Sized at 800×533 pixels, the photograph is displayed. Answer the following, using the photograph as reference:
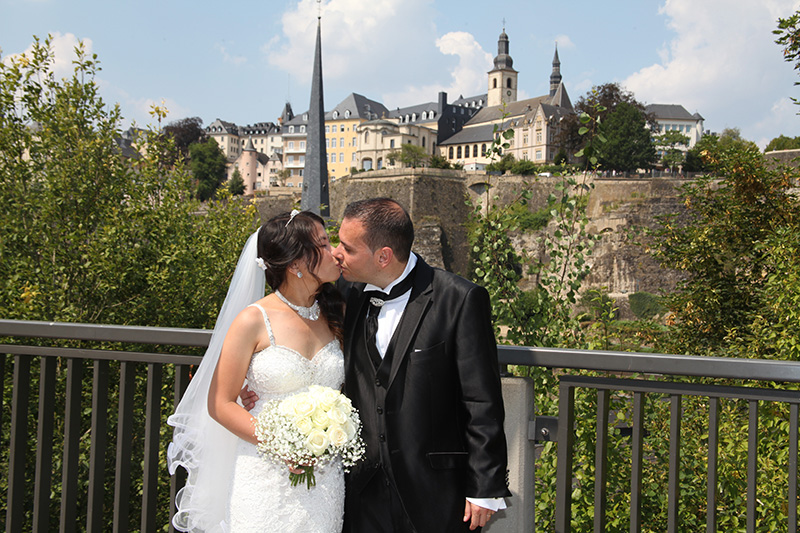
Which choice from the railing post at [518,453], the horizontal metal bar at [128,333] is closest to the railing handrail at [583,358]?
the horizontal metal bar at [128,333]

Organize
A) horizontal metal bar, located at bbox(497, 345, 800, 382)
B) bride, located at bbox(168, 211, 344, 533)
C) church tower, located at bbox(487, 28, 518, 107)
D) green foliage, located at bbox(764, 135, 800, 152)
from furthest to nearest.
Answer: church tower, located at bbox(487, 28, 518, 107)
green foliage, located at bbox(764, 135, 800, 152)
bride, located at bbox(168, 211, 344, 533)
horizontal metal bar, located at bbox(497, 345, 800, 382)

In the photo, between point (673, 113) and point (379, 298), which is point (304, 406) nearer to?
point (379, 298)

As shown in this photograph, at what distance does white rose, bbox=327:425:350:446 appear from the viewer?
199 centimetres

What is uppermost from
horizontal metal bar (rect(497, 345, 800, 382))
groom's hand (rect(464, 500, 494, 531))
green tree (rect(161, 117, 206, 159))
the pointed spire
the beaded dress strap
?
green tree (rect(161, 117, 206, 159))

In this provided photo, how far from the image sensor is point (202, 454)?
92.7 inches

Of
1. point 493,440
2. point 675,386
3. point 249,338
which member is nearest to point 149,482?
point 249,338

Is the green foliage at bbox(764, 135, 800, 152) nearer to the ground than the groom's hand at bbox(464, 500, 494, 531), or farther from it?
farther from it

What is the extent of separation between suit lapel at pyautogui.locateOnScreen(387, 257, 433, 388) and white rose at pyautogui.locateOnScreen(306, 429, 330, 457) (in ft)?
0.86

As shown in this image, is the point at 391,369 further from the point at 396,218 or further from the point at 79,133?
the point at 79,133

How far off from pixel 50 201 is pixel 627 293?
37.0 meters

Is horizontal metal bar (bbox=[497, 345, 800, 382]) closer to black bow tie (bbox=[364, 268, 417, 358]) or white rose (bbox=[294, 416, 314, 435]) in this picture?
black bow tie (bbox=[364, 268, 417, 358])

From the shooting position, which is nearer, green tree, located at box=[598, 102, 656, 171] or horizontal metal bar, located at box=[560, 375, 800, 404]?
horizontal metal bar, located at box=[560, 375, 800, 404]

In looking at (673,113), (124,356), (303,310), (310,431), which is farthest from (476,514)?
(673,113)

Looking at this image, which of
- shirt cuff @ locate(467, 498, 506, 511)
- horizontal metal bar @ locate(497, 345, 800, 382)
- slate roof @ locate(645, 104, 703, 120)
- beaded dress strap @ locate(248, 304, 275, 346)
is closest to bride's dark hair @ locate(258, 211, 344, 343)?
beaded dress strap @ locate(248, 304, 275, 346)
